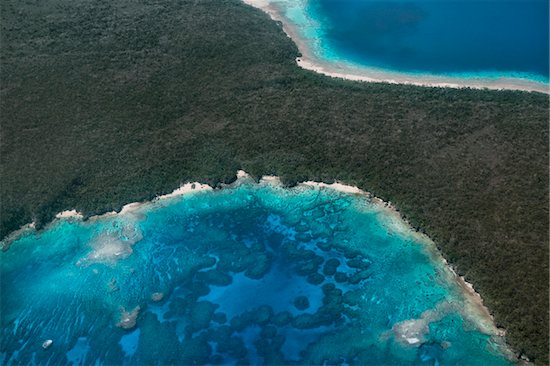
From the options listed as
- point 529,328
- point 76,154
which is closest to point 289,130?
point 76,154

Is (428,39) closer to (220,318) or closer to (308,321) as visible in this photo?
(308,321)

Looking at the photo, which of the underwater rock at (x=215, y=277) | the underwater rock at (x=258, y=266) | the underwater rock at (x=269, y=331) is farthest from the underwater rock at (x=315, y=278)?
the underwater rock at (x=215, y=277)

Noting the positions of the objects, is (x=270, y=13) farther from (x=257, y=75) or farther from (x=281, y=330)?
(x=281, y=330)

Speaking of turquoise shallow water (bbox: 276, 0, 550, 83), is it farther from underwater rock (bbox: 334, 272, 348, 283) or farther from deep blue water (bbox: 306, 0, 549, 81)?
underwater rock (bbox: 334, 272, 348, 283)

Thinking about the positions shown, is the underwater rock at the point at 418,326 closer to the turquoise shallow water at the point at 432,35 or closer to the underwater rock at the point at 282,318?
the underwater rock at the point at 282,318

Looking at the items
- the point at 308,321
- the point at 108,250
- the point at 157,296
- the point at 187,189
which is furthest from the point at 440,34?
the point at 157,296

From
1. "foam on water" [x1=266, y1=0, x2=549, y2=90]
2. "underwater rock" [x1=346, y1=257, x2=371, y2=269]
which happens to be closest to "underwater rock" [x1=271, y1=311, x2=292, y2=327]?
"underwater rock" [x1=346, y1=257, x2=371, y2=269]

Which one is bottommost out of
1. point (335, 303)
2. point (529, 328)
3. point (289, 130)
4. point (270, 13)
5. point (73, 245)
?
point (73, 245)

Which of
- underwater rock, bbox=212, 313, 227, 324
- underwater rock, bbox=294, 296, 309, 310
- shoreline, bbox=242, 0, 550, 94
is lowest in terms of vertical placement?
underwater rock, bbox=212, 313, 227, 324
